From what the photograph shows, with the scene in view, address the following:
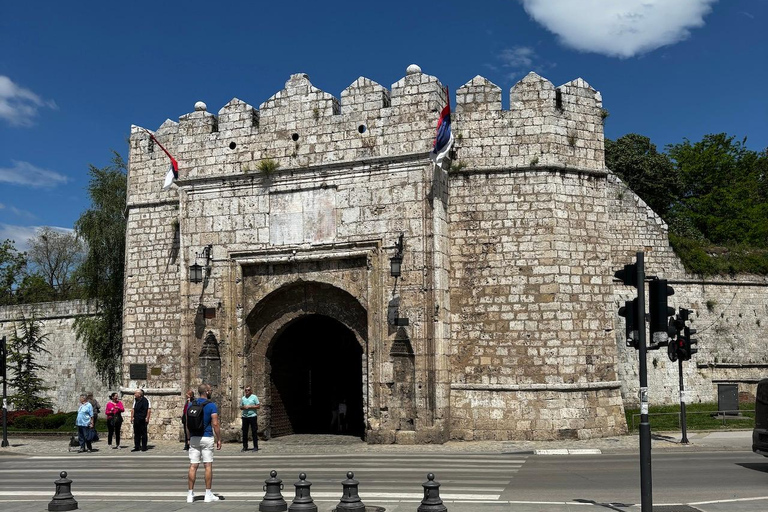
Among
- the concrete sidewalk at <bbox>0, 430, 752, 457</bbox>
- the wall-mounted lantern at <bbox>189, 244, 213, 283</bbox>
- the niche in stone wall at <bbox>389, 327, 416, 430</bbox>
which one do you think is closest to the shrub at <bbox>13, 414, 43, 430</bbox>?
the concrete sidewalk at <bbox>0, 430, 752, 457</bbox>

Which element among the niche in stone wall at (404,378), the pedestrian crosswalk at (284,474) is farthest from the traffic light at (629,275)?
the niche in stone wall at (404,378)

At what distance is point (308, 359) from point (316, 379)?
2.64ft

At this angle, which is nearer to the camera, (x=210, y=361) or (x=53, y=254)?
(x=210, y=361)

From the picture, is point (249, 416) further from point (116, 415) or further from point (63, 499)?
point (63, 499)

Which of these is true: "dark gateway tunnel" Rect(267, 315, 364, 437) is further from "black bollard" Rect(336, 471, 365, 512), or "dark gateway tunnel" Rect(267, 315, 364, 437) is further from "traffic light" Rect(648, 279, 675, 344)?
"traffic light" Rect(648, 279, 675, 344)

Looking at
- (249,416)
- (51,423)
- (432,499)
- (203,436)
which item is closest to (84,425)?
(249,416)

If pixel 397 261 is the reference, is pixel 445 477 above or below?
below

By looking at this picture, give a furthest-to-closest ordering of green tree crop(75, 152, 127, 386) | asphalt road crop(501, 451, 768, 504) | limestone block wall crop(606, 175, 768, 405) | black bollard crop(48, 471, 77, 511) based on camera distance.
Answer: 1. green tree crop(75, 152, 127, 386)
2. limestone block wall crop(606, 175, 768, 405)
3. asphalt road crop(501, 451, 768, 504)
4. black bollard crop(48, 471, 77, 511)

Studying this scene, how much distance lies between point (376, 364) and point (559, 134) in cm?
682

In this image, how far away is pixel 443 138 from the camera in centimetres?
1758

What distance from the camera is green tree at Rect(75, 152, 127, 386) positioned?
30031 millimetres

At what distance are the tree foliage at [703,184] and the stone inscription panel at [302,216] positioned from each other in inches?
881

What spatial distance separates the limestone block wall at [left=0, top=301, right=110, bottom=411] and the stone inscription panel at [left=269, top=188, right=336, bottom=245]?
59.7 ft

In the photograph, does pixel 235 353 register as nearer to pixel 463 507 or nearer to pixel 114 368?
pixel 463 507
